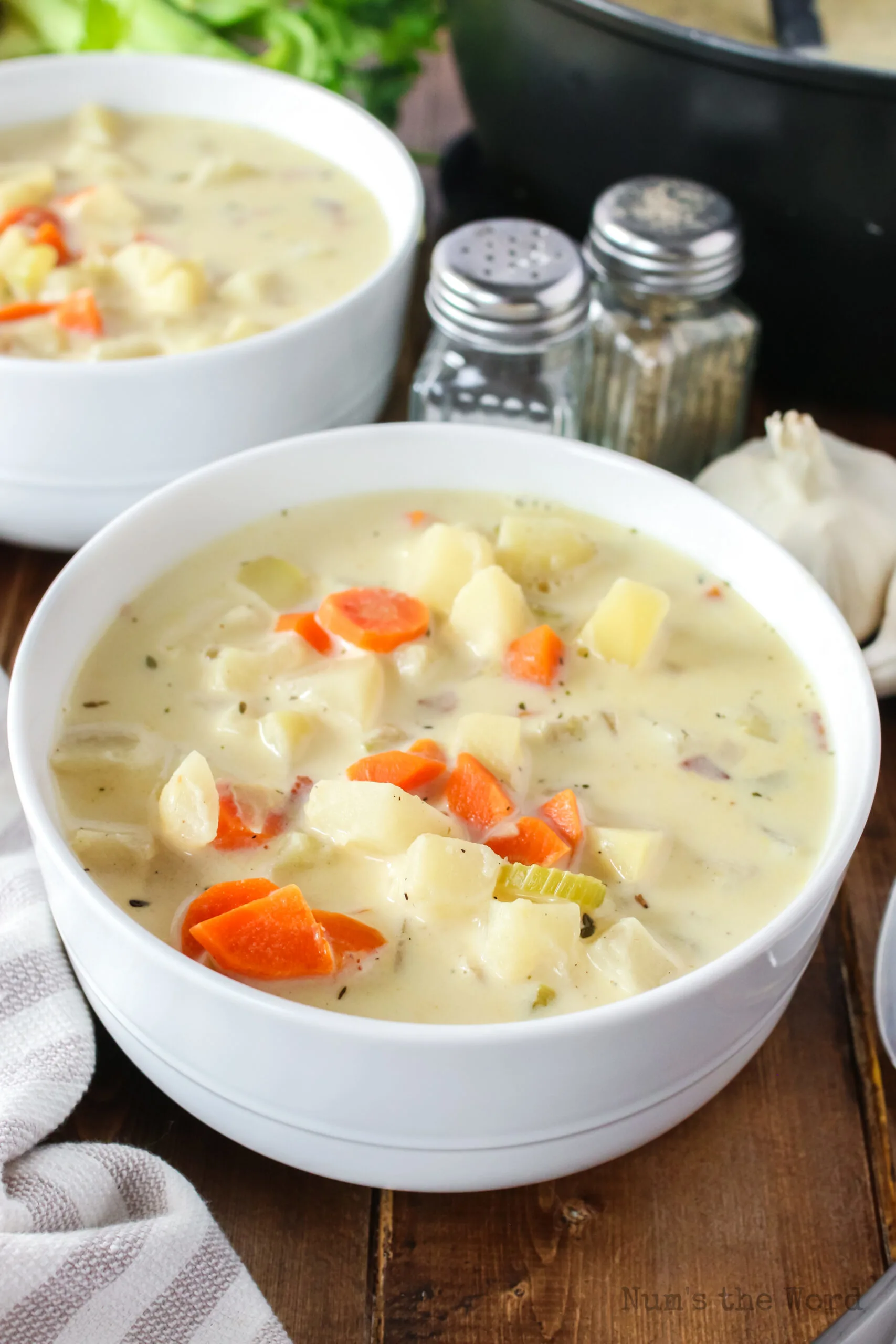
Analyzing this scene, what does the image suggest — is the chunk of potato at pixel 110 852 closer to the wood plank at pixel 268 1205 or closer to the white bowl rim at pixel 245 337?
the wood plank at pixel 268 1205

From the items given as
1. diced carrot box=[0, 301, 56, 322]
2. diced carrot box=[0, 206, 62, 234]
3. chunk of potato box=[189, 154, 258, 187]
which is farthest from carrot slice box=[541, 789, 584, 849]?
chunk of potato box=[189, 154, 258, 187]

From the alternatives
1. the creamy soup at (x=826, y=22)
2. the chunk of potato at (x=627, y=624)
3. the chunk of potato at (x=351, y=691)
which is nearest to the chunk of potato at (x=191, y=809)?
the chunk of potato at (x=351, y=691)

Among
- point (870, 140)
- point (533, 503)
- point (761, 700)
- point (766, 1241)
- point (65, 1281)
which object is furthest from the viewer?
point (870, 140)

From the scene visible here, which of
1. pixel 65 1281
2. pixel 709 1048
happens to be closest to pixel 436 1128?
A: pixel 709 1048

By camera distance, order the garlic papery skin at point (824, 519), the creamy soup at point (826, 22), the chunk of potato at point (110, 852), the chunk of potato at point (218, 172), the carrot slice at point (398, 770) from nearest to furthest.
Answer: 1. the chunk of potato at point (110, 852)
2. the carrot slice at point (398, 770)
3. the garlic papery skin at point (824, 519)
4. the chunk of potato at point (218, 172)
5. the creamy soup at point (826, 22)

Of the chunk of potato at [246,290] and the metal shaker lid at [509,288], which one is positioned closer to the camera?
the metal shaker lid at [509,288]

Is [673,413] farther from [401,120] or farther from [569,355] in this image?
[401,120]

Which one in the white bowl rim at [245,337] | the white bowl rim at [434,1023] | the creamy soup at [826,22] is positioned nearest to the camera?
the white bowl rim at [434,1023]
